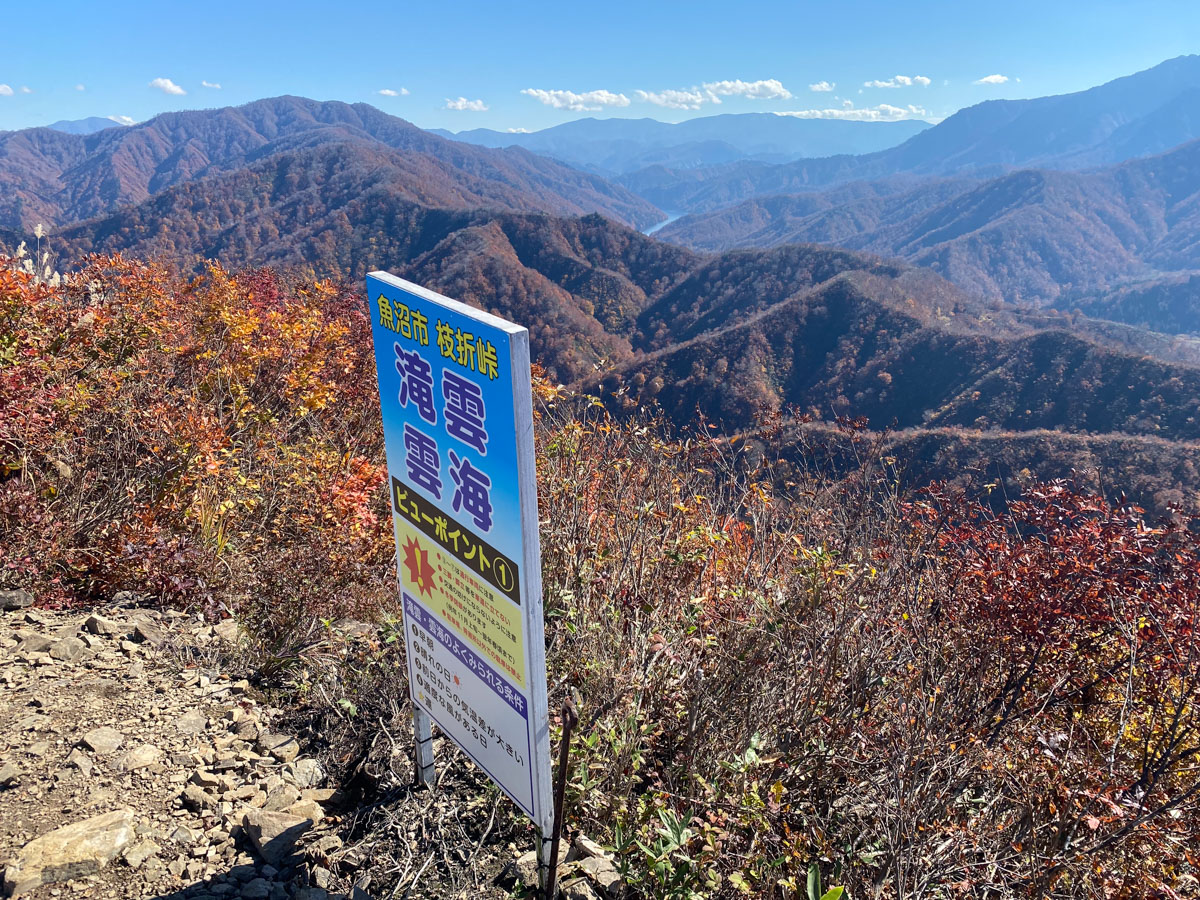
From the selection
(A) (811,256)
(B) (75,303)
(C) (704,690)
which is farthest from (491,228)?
(C) (704,690)

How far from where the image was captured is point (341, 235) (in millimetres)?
107375

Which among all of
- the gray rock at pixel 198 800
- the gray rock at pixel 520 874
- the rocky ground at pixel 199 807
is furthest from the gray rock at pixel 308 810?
the gray rock at pixel 520 874

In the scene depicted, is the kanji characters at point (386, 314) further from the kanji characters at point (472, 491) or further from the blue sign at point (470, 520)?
the kanji characters at point (472, 491)

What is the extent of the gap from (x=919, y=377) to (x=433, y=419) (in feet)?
198

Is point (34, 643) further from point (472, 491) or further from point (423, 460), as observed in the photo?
point (472, 491)

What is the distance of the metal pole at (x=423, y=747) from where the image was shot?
2871 mm

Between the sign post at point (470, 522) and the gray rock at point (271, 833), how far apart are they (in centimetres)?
67

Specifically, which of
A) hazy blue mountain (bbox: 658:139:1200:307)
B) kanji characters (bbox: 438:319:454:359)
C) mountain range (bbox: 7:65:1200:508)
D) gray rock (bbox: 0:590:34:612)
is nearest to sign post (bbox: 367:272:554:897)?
kanji characters (bbox: 438:319:454:359)

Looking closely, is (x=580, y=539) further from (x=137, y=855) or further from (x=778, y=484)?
(x=778, y=484)

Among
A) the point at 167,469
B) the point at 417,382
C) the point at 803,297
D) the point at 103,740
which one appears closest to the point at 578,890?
the point at 417,382

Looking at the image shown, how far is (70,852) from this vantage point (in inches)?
95.9

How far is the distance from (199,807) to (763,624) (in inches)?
101

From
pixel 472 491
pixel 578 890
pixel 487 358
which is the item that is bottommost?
pixel 578 890

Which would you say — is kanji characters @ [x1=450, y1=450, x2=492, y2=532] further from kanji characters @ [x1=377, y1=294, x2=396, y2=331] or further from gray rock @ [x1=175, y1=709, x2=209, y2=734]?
gray rock @ [x1=175, y1=709, x2=209, y2=734]
